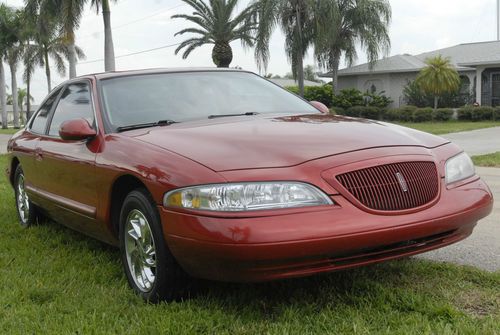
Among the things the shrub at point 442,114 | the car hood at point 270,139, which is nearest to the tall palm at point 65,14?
the shrub at point 442,114

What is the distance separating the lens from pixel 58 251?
199 inches

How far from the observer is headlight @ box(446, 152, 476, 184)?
3.67 meters

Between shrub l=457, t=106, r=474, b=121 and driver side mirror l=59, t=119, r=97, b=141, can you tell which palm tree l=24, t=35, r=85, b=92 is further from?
driver side mirror l=59, t=119, r=97, b=141

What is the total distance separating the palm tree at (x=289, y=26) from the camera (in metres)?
32.7

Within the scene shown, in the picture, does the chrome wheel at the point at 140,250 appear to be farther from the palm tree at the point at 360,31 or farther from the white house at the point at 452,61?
the white house at the point at 452,61

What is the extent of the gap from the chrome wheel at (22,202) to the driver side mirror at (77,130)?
6.58ft

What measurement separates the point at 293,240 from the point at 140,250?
120 centimetres

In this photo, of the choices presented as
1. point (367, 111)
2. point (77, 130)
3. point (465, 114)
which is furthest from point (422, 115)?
point (77, 130)

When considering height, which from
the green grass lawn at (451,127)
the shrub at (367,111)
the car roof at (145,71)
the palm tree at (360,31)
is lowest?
the green grass lawn at (451,127)

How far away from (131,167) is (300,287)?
128 cm

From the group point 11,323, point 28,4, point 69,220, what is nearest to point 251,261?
point 11,323

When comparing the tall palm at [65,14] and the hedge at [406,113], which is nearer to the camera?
the tall palm at [65,14]

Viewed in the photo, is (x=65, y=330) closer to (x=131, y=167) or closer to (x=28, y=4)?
(x=131, y=167)

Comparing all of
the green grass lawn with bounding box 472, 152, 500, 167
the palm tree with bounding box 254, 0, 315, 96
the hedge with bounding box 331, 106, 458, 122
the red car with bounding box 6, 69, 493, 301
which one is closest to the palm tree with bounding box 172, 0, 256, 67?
the palm tree with bounding box 254, 0, 315, 96
